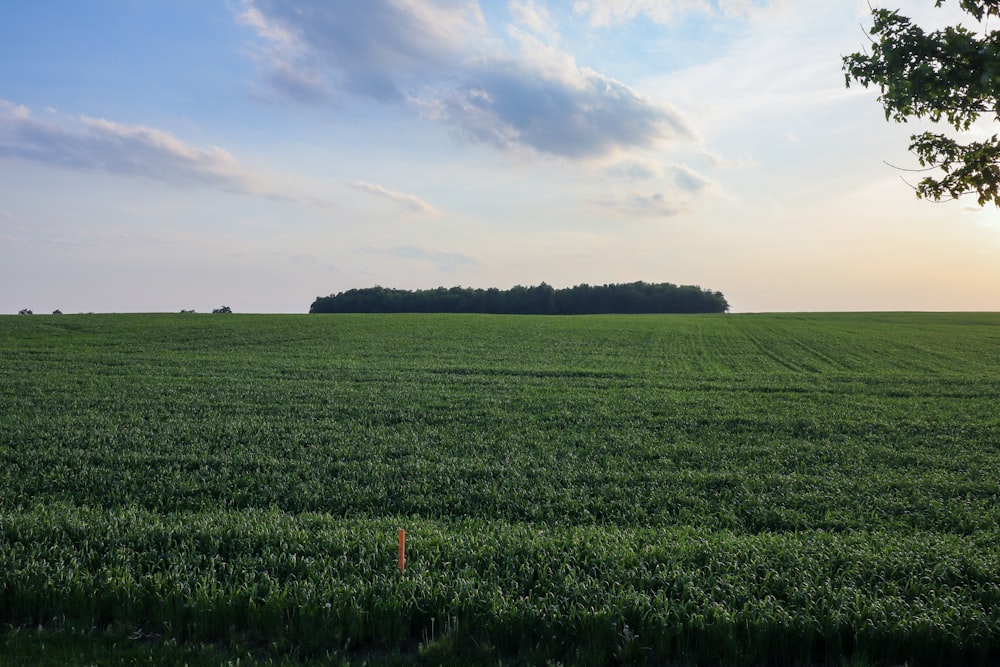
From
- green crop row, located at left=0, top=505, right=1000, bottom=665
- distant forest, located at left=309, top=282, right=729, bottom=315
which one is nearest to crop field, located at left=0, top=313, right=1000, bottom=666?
green crop row, located at left=0, top=505, right=1000, bottom=665

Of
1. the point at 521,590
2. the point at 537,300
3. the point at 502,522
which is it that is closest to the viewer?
the point at 521,590

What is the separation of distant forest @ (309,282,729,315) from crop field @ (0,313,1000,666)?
93.6m

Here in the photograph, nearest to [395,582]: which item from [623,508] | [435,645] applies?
[435,645]

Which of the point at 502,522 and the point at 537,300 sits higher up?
the point at 537,300

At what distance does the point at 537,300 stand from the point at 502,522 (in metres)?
113

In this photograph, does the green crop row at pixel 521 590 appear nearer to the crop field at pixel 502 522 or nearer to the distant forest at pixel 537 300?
the crop field at pixel 502 522

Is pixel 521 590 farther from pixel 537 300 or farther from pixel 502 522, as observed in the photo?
pixel 537 300

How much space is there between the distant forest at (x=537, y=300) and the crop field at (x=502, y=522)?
3684 inches

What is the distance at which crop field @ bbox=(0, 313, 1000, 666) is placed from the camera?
220 inches

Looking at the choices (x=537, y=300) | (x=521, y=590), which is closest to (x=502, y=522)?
(x=521, y=590)

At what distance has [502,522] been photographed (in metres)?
8.36

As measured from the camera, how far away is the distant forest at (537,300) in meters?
116

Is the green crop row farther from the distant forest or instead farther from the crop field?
the distant forest

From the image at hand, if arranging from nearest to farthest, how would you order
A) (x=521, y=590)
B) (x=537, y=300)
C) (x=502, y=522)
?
(x=521, y=590) < (x=502, y=522) < (x=537, y=300)
